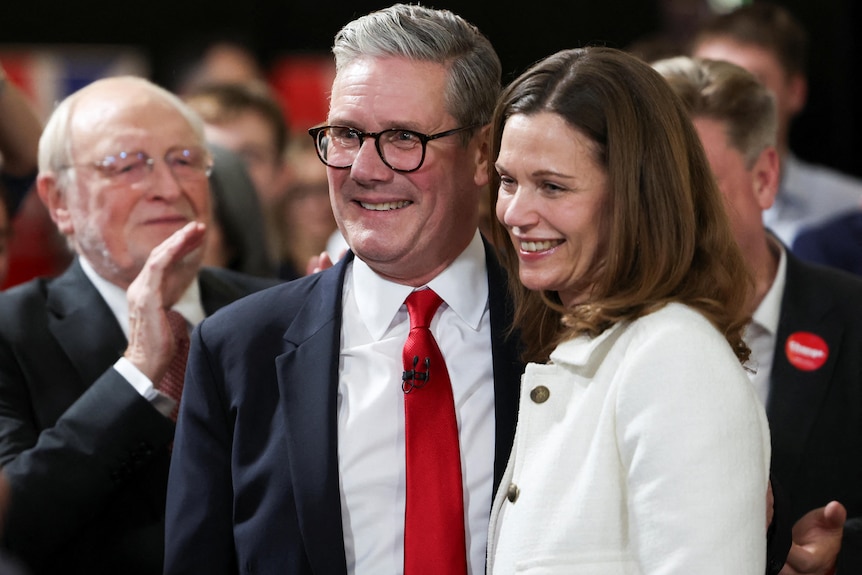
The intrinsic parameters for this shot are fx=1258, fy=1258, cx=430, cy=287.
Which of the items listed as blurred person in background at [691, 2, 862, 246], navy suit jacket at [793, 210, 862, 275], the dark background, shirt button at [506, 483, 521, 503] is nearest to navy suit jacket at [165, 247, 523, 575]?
shirt button at [506, 483, 521, 503]

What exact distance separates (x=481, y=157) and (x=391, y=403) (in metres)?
A: 0.55

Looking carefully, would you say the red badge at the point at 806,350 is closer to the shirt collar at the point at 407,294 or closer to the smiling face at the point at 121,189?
the shirt collar at the point at 407,294

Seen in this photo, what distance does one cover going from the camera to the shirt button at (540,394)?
2.09 metres

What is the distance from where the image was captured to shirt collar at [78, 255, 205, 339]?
3137 mm

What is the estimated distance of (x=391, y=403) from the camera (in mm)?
2443

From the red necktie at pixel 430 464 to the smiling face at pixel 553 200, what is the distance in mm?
342

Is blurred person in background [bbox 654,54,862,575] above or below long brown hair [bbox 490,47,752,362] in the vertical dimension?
below

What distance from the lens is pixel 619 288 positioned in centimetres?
208

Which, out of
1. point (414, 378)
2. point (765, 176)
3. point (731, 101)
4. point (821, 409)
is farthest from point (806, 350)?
point (414, 378)

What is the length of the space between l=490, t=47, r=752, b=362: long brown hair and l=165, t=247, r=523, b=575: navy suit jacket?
0.44 metres

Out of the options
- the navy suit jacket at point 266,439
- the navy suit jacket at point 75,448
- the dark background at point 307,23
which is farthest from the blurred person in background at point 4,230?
the dark background at point 307,23

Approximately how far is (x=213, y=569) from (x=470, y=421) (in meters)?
0.57

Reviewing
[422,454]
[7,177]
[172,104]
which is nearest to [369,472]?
[422,454]

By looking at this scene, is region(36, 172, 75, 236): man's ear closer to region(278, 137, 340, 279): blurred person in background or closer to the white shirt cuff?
the white shirt cuff
